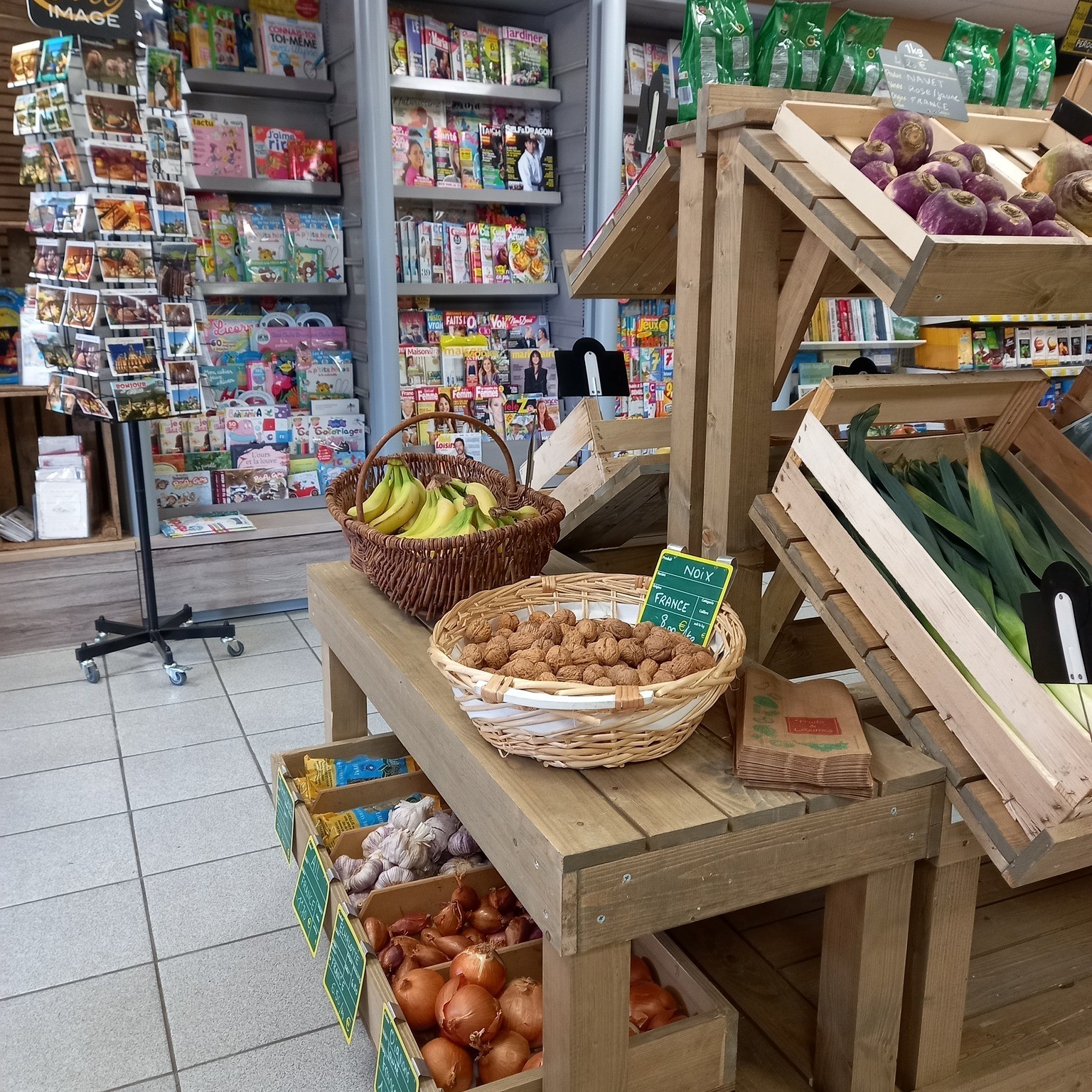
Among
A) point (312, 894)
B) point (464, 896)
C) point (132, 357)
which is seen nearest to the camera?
point (464, 896)

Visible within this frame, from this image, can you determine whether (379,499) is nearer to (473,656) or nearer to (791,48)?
(473,656)

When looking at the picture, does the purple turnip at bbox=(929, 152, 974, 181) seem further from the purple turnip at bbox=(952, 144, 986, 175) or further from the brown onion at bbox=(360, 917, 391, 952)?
the brown onion at bbox=(360, 917, 391, 952)

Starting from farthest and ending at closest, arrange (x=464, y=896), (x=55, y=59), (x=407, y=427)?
1. (x=55, y=59)
2. (x=407, y=427)
3. (x=464, y=896)

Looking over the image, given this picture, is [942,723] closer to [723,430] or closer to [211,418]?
[723,430]

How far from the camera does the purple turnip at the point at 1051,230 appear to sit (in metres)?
1.31

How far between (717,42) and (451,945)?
1.51 metres

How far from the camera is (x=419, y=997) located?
1.45 meters

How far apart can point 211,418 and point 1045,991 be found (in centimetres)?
374

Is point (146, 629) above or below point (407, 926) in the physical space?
below

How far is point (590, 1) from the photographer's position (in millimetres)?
4176

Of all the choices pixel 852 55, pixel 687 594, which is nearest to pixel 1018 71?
pixel 852 55

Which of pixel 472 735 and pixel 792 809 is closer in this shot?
pixel 792 809

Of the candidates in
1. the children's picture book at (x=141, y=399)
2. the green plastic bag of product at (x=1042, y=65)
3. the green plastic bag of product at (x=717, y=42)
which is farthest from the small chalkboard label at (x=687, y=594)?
the children's picture book at (x=141, y=399)

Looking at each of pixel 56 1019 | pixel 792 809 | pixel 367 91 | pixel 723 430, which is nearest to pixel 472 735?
pixel 792 809
